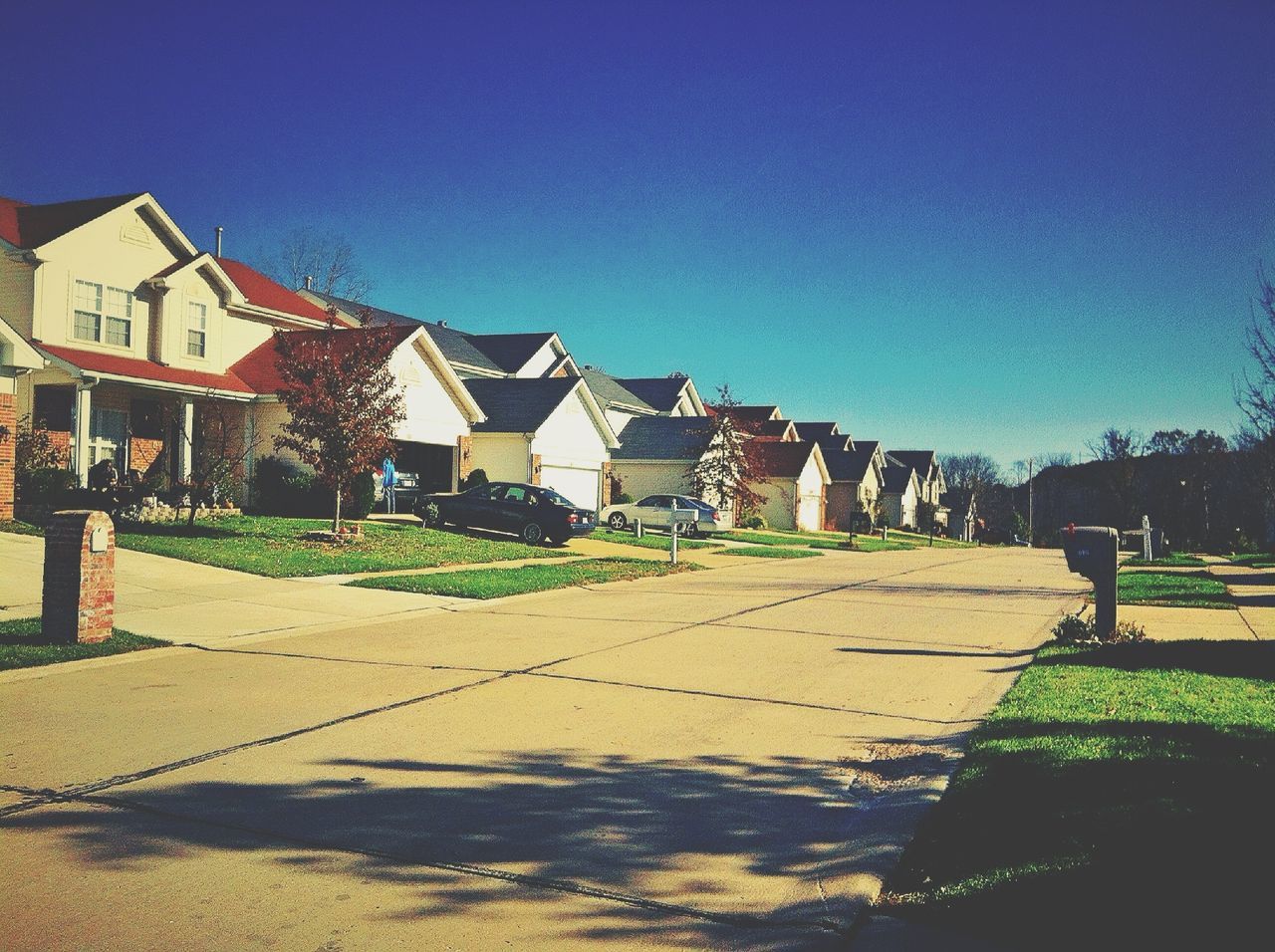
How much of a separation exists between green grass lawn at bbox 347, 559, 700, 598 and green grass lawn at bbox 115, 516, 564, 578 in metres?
1.44

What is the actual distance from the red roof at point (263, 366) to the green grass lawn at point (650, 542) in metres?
8.62

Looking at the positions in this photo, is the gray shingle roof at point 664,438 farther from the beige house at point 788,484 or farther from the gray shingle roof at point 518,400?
the gray shingle roof at point 518,400

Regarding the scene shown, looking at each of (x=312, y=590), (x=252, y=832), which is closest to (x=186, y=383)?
(x=312, y=590)

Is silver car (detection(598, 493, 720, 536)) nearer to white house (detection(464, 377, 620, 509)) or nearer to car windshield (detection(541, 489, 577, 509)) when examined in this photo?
white house (detection(464, 377, 620, 509))

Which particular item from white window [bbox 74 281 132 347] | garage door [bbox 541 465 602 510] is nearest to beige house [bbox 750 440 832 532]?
garage door [bbox 541 465 602 510]

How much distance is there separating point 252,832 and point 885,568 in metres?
21.5

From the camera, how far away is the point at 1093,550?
34.5ft

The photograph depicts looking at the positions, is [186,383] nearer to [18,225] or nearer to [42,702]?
[18,225]

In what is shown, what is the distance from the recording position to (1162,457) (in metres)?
66.8

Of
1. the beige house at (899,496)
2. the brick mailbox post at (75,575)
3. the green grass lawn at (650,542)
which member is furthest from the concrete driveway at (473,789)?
the beige house at (899,496)

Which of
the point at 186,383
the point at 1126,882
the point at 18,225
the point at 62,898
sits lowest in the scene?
the point at 62,898

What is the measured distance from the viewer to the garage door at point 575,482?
35594mm

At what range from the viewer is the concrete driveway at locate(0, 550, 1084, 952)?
157 inches

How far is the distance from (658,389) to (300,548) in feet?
126
